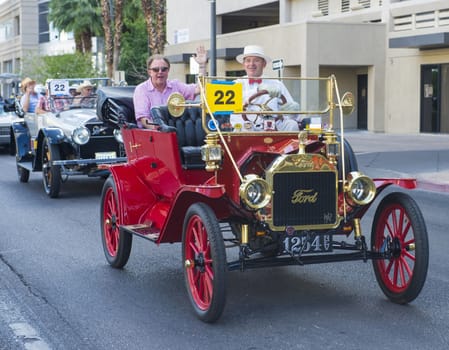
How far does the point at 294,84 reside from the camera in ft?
24.2

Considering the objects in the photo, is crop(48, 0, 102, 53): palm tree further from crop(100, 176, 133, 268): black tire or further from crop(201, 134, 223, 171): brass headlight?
crop(201, 134, 223, 171): brass headlight

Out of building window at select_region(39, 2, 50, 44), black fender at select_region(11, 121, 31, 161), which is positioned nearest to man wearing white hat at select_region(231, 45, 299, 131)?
black fender at select_region(11, 121, 31, 161)

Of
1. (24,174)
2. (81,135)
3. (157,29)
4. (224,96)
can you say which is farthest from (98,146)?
(157,29)

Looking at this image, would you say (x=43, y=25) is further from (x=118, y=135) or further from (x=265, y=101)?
(x=265, y=101)

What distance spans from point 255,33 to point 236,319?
3237 centimetres

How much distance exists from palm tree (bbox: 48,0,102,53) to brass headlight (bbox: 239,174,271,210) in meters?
54.0

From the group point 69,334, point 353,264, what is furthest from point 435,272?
point 69,334

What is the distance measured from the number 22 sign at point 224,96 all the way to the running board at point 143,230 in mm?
1170

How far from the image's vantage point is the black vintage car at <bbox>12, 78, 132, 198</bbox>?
13.7 metres

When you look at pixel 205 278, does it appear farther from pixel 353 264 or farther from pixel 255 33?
pixel 255 33

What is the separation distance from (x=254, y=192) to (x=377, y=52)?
28807mm

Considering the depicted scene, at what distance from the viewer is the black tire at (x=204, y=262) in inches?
232

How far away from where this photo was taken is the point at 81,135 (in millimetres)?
13672

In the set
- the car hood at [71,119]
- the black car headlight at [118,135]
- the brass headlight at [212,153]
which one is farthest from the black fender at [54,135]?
the brass headlight at [212,153]
